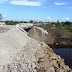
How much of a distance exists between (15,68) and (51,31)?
37422 mm

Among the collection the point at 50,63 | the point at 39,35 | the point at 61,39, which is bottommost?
the point at 61,39

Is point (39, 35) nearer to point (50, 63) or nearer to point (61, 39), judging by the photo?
point (61, 39)

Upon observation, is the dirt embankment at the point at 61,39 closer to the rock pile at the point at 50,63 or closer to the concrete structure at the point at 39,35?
the concrete structure at the point at 39,35

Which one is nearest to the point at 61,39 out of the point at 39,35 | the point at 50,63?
the point at 39,35

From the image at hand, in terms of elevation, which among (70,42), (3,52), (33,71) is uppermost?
(3,52)

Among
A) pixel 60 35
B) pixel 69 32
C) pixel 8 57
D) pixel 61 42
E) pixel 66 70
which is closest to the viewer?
pixel 8 57

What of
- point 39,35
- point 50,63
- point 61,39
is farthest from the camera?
point 61,39

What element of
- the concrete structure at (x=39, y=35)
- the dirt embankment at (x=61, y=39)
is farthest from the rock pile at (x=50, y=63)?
the dirt embankment at (x=61, y=39)

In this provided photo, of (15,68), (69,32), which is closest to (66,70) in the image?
(15,68)

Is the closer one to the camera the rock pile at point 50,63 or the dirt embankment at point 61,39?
the rock pile at point 50,63

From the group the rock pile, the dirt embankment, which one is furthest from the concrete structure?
the rock pile

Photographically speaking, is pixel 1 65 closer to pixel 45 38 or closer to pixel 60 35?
pixel 45 38

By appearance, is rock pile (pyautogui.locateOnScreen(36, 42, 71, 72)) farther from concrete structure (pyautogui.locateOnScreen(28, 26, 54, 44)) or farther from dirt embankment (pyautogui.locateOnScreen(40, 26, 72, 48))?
dirt embankment (pyautogui.locateOnScreen(40, 26, 72, 48))

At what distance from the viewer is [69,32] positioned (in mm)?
50156
